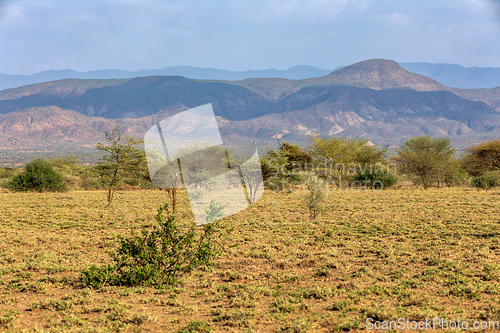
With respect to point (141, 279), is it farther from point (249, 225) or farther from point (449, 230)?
point (449, 230)

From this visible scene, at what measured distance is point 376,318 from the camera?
18.3 ft

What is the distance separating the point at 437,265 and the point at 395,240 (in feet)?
10.5

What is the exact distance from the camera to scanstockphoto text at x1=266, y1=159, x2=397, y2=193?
30.8 metres

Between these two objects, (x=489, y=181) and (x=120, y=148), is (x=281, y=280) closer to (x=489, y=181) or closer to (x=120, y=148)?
(x=120, y=148)

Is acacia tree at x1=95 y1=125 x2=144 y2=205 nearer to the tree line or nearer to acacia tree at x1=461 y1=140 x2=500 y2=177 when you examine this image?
the tree line

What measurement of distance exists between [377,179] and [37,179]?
30647 mm

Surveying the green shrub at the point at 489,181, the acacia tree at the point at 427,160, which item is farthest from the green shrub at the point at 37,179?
the green shrub at the point at 489,181

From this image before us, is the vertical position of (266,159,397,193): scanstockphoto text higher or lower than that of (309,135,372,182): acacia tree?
lower

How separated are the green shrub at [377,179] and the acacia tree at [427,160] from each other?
283 centimetres

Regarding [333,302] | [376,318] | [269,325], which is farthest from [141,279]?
[376,318]

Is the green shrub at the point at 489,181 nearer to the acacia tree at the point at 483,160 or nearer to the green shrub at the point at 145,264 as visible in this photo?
the acacia tree at the point at 483,160

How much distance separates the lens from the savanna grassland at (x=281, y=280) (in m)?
5.67
